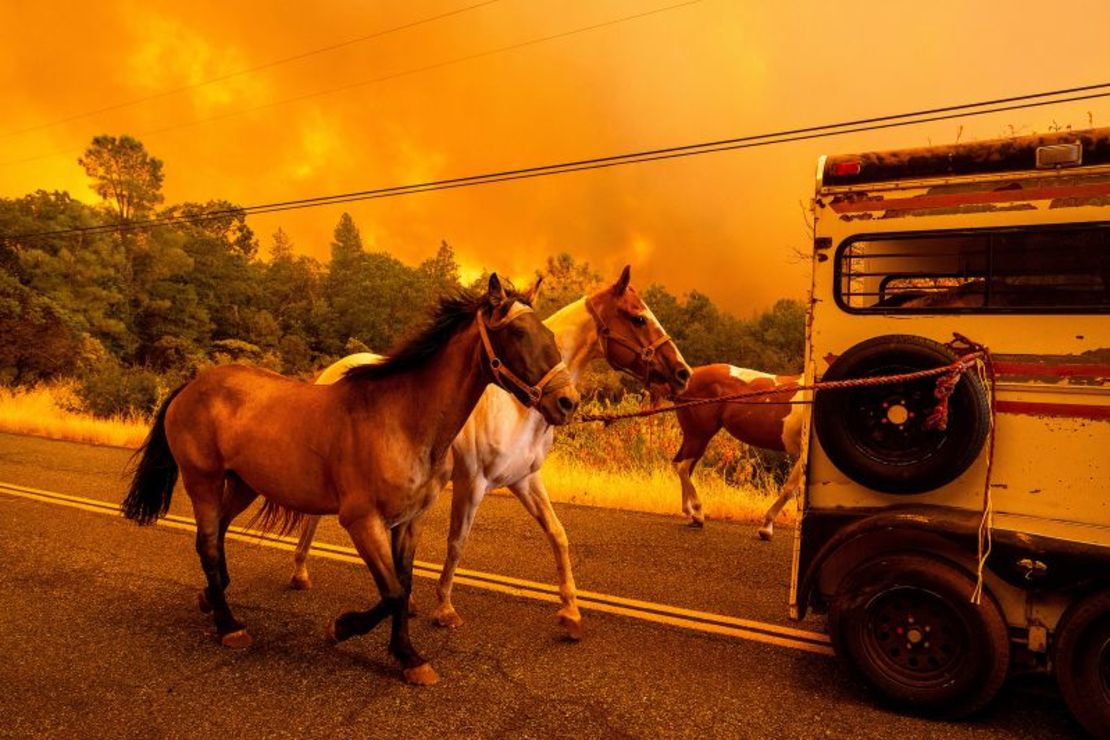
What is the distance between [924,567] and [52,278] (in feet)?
135

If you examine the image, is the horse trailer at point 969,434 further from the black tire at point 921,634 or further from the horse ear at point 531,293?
the horse ear at point 531,293

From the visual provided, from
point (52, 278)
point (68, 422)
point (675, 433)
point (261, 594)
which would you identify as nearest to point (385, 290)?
point (52, 278)

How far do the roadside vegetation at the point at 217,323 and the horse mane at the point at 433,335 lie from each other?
97 mm

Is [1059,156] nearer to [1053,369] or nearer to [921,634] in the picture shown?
[1053,369]

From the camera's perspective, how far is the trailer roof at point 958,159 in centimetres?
338

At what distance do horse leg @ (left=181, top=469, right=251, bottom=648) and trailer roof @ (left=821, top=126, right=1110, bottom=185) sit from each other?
15.1 ft

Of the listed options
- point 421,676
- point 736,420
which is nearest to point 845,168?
point 421,676

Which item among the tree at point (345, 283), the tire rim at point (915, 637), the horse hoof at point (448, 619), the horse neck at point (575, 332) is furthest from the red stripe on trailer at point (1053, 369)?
the tree at point (345, 283)

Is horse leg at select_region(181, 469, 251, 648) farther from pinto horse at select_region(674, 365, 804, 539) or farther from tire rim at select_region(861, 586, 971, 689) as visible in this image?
pinto horse at select_region(674, 365, 804, 539)

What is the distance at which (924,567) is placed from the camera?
3.57 meters

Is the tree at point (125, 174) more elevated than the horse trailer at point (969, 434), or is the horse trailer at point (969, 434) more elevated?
the tree at point (125, 174)

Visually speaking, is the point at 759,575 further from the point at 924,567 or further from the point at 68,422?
the point at 68,422

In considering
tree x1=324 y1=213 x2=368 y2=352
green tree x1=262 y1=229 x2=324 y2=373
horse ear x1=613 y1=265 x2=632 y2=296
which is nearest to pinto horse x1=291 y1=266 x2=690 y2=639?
horse ear x1=613 y1=265 x2=632 y2=296

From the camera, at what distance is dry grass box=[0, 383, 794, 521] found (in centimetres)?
866
